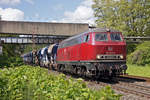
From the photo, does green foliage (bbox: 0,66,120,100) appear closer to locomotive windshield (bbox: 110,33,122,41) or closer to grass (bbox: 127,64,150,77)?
locomotive windshield (bbox: 110,33,122,41)

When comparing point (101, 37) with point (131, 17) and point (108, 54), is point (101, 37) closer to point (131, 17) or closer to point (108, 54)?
point (108, 54)

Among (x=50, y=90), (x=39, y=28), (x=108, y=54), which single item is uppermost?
(x=39, y=28)

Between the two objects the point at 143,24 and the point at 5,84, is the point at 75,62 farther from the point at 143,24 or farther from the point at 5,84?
the point at 143,24

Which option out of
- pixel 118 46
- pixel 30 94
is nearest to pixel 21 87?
pixel 30 94

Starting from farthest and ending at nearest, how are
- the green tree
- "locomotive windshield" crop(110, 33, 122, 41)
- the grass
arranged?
1. the green tree
2. the grass
3. "locomotive windshield" crop(110, 33, 122, 41)

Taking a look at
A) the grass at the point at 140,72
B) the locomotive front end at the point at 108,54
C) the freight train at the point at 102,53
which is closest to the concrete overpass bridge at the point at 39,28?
the grass at the point at 140,72

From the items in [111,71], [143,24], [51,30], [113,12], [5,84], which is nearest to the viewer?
[5,84]

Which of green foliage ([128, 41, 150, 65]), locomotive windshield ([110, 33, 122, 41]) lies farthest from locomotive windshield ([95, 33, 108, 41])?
green foliage ([128, 41, 150, 65])

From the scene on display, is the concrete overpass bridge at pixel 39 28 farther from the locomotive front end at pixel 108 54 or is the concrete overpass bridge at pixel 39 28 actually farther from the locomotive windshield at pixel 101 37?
the locomotive front end at pixel 108 54

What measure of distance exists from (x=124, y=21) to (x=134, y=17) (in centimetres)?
215

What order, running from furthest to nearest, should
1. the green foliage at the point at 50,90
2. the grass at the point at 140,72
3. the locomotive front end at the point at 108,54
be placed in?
the grass at the point at 140,72, the locomotive front end at the point at 108,54, the green foliage at the point at 50,90

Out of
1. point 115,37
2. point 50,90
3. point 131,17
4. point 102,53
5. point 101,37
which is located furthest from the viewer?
point 131,17

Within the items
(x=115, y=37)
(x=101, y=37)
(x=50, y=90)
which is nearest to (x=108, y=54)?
(x=101, y=37)

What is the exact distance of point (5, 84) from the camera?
29.3 feet
